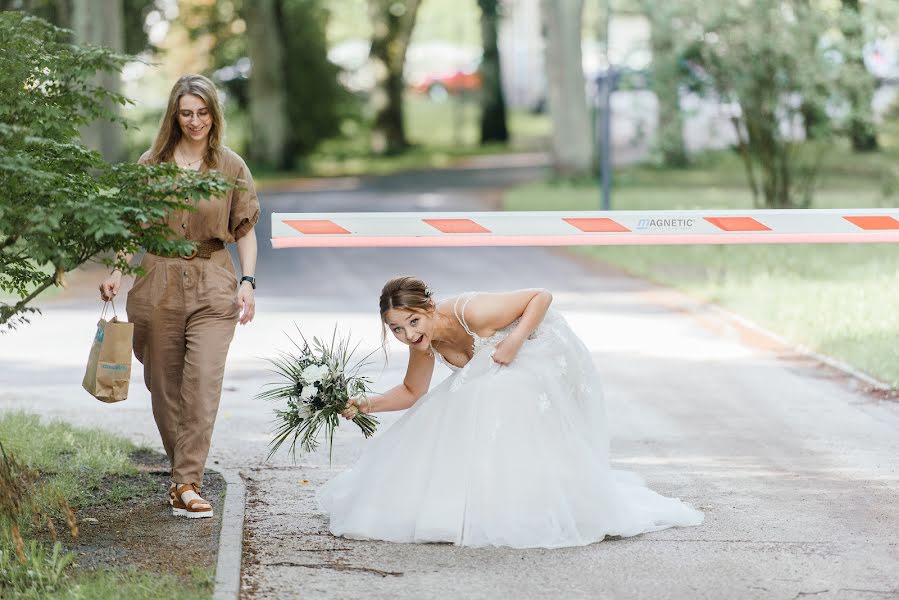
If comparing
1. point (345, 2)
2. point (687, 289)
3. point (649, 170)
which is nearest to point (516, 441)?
point (687, 289)

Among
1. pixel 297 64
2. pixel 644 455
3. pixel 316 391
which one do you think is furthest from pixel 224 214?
pixel 297 64

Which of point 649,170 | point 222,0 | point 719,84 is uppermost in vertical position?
point 222,0

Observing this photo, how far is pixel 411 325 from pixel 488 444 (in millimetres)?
665

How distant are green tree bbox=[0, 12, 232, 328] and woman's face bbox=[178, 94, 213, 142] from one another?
33 cm

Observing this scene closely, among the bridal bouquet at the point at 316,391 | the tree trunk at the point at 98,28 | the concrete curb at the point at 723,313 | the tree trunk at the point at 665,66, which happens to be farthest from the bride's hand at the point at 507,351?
the tree trunk at the point at 665,66

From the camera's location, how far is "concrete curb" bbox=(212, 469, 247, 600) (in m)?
6.14

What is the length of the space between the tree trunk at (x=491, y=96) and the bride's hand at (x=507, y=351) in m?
46.4

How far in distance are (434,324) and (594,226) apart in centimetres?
195

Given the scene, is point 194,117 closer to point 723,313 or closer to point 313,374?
point 313,374

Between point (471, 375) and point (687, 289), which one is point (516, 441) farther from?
point (687, 289)

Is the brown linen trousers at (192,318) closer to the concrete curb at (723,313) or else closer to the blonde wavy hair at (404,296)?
the blonde wavy hair at (404,296)

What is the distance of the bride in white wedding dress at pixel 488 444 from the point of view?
6922 mm

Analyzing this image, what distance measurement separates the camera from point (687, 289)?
17.9m

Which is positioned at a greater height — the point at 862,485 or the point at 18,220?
the point at 18,220
